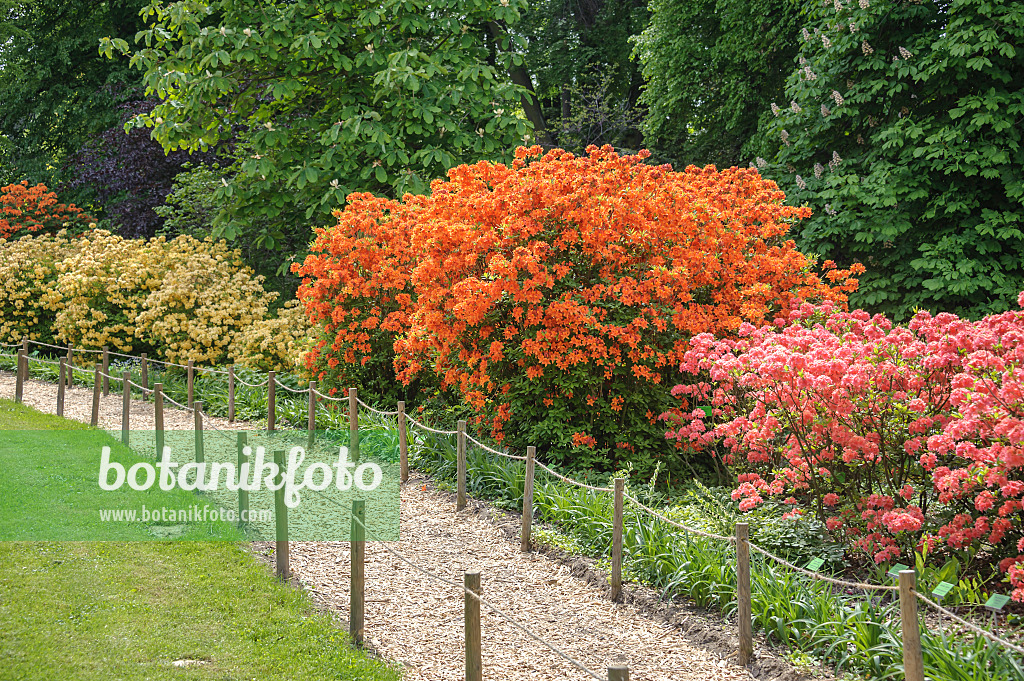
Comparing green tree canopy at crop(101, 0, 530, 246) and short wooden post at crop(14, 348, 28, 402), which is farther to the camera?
green tree canopy at crop(101, 0, 530, 246)

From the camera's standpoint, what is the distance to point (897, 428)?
6.09 m

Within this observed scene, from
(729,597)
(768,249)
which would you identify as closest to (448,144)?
(768,249)

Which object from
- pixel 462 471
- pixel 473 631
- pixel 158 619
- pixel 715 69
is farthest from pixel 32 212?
pixel 473 631

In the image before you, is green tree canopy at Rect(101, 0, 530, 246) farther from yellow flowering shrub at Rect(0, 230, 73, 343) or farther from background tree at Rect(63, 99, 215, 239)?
yellow flowering shrub at Rect(0, 230, 73, 343)

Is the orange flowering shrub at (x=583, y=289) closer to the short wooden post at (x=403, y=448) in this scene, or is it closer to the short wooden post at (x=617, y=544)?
the short wooden post at (x=403, y=448)

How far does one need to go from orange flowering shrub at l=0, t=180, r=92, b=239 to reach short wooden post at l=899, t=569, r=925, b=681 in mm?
20232

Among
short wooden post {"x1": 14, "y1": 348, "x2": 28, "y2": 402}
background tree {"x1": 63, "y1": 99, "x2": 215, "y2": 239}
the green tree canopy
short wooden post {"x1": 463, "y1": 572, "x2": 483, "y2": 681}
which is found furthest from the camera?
background tree {"x1": 63, "y1": 99, "x2": 215, "y2": 239}

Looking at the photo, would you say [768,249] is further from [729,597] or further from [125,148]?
[125,148]

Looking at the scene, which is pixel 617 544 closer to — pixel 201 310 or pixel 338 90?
pixel 201 310

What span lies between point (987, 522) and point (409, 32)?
1193 cm

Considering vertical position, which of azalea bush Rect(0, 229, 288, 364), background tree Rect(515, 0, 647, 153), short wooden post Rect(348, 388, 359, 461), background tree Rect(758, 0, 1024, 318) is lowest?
short wooden post Rect(348, 388, 359, 461)

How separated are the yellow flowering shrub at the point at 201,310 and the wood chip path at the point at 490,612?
7108 mm

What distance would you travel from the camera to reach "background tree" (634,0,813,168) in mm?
16266

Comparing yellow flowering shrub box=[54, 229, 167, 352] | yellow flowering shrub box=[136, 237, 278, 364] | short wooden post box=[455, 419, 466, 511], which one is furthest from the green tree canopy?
short wooden post box=[455, 419, 466, 511]
